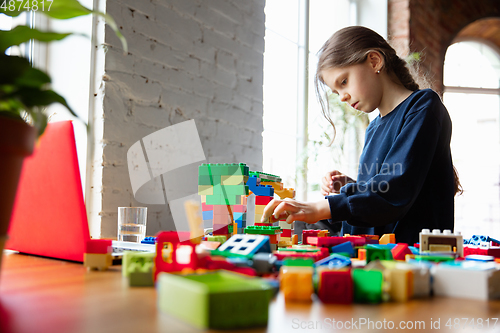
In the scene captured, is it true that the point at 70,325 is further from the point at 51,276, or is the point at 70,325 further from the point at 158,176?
the point at 158,176

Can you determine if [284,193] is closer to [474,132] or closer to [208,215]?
[208,215]

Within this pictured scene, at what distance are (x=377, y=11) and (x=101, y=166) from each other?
9.27 feet

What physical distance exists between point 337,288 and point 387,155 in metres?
0.75

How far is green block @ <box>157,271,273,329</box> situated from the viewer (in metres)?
0.31

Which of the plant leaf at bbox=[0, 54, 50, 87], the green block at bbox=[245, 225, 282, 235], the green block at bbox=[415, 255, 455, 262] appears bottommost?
the green block at bbox=[415, 255, 455, 262]

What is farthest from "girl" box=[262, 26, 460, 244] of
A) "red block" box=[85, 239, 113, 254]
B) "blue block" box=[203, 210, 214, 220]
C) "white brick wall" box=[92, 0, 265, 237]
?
"white brick wall" box=[92, 0, 265, 237]

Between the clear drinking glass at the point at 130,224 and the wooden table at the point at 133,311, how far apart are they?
1.64 feet

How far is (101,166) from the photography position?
1288mm

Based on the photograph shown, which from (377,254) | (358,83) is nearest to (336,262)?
(377,254)

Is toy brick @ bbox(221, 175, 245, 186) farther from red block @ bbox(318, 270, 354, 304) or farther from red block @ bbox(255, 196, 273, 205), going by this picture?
red block @ bbox(318, 270, 354, 304)

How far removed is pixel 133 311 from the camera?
1.19 ft

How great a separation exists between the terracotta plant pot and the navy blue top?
0.68 metres

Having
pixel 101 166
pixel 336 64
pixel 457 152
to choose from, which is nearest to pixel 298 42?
pixel 336 64

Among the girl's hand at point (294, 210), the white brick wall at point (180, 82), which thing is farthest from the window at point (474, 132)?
the girl's hand at point (294, 210)
